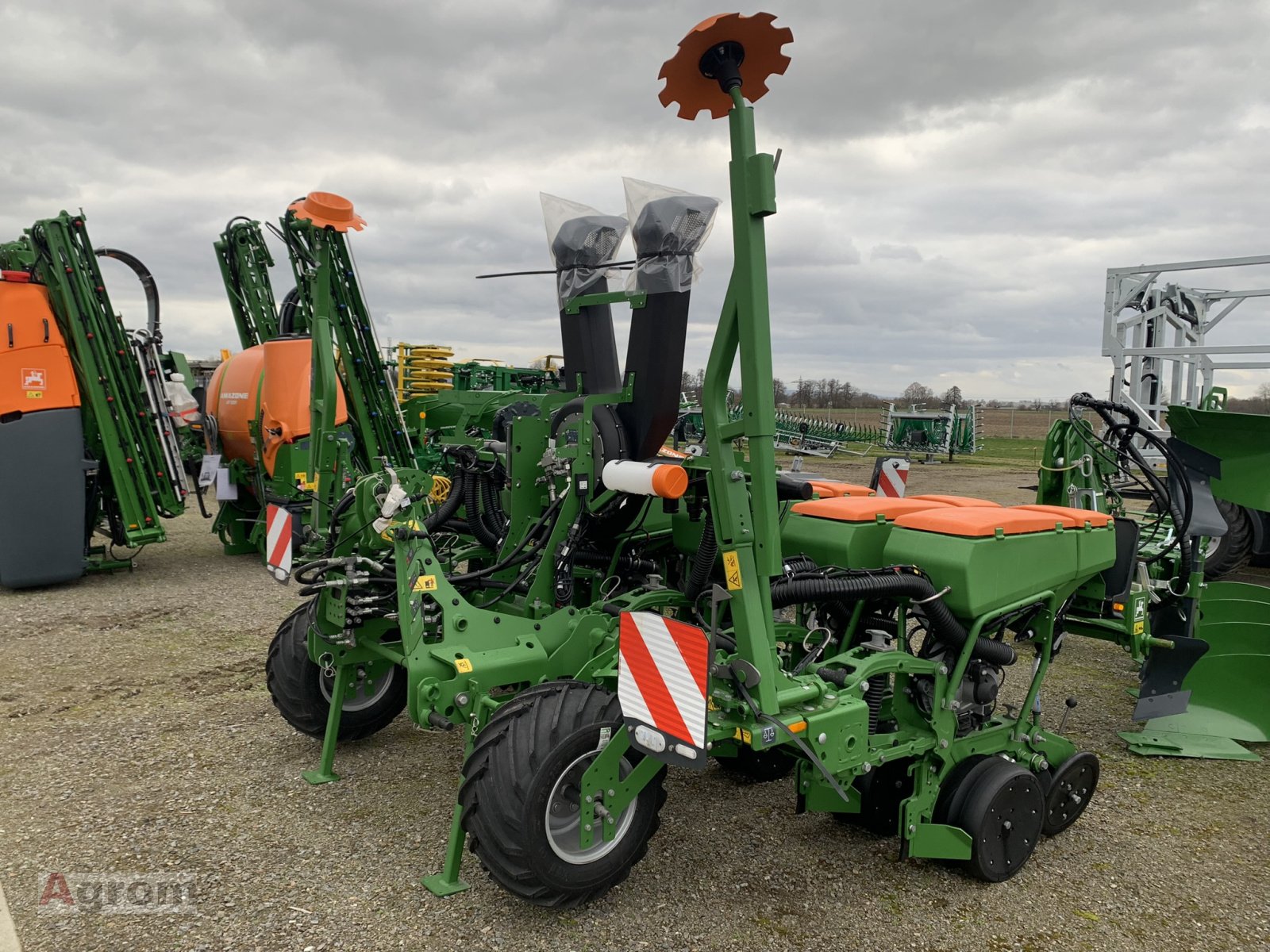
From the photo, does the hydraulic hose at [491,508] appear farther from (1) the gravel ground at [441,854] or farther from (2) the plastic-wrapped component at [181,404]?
(2) the plastic-wrapped component at [181,404]

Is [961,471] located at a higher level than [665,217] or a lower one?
lower

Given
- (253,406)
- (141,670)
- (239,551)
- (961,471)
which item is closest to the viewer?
(141,670)

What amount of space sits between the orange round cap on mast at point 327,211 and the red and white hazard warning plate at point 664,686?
2.89 meters

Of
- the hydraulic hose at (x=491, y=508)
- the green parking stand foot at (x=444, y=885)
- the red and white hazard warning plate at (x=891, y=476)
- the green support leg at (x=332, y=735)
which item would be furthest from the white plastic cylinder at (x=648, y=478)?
the red and white hazard warning plate at (x=891, y=476)

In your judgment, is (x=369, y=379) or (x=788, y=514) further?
(x=369, y=379)

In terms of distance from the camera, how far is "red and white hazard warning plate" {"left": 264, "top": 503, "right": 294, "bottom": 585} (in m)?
4.01

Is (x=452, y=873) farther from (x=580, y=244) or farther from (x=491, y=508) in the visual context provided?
(x=580, y=244)

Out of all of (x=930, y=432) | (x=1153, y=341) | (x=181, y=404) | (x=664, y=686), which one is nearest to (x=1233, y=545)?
(x=1153, y=341)

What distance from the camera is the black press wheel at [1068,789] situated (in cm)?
368

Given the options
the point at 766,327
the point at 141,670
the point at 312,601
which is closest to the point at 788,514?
the point at 766,327

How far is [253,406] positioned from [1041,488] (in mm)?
7318

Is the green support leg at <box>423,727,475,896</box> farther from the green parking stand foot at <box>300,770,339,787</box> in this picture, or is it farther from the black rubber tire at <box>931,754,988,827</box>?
the black rubber tire at <box>931,754,988,827</box>

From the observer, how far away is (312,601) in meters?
4.17

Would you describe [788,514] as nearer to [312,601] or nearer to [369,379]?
[312,601]
